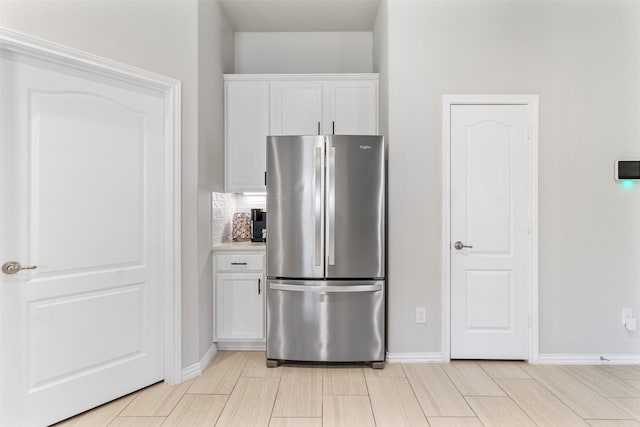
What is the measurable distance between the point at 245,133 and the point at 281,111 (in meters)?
0.40

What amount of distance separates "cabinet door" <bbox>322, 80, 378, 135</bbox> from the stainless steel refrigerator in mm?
685

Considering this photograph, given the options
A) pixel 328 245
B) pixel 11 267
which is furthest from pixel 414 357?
pixel 11 267

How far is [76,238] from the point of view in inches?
82.5

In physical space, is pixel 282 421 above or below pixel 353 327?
below

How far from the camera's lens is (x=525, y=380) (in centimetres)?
252

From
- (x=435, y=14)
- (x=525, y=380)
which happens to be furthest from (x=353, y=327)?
(x=435, y=14)

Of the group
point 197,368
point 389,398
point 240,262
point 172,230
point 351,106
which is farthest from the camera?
point 351,106

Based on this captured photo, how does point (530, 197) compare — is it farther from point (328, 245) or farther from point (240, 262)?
point (240, 262)

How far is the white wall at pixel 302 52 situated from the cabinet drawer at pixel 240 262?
6.47 feet

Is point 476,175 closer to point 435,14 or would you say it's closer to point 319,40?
point 435,14

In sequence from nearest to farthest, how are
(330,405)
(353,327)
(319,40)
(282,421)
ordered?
(282,421), (330,405), (353,327), (319,40)

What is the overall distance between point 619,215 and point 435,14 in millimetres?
2170

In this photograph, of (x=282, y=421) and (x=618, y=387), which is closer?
(x=282, y=421)

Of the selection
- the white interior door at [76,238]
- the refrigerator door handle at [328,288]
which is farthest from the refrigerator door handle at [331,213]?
the white interior door at [76,238]
